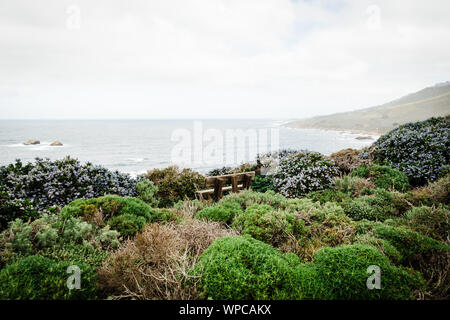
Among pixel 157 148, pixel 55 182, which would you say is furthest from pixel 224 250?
pixel 157 148

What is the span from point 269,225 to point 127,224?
2350 millimetres

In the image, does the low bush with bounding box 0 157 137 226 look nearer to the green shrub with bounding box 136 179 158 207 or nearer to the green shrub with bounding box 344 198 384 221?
the green shrub with bounding box 136 179 158 207

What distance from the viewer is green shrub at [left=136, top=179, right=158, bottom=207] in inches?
291

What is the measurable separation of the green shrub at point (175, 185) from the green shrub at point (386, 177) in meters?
5.66

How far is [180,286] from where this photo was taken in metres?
2.46

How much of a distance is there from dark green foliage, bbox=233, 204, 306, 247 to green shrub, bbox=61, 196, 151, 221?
184 cm

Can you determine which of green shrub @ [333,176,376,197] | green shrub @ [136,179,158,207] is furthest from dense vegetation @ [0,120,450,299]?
green shrub @ [136,179,158,207]

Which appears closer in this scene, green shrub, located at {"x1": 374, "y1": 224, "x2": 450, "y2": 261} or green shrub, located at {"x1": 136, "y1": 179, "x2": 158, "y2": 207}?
green shrub, located at {"x1": 374, "y1": 224, "x2": 450, "y2": 261}

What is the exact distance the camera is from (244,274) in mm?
2375
